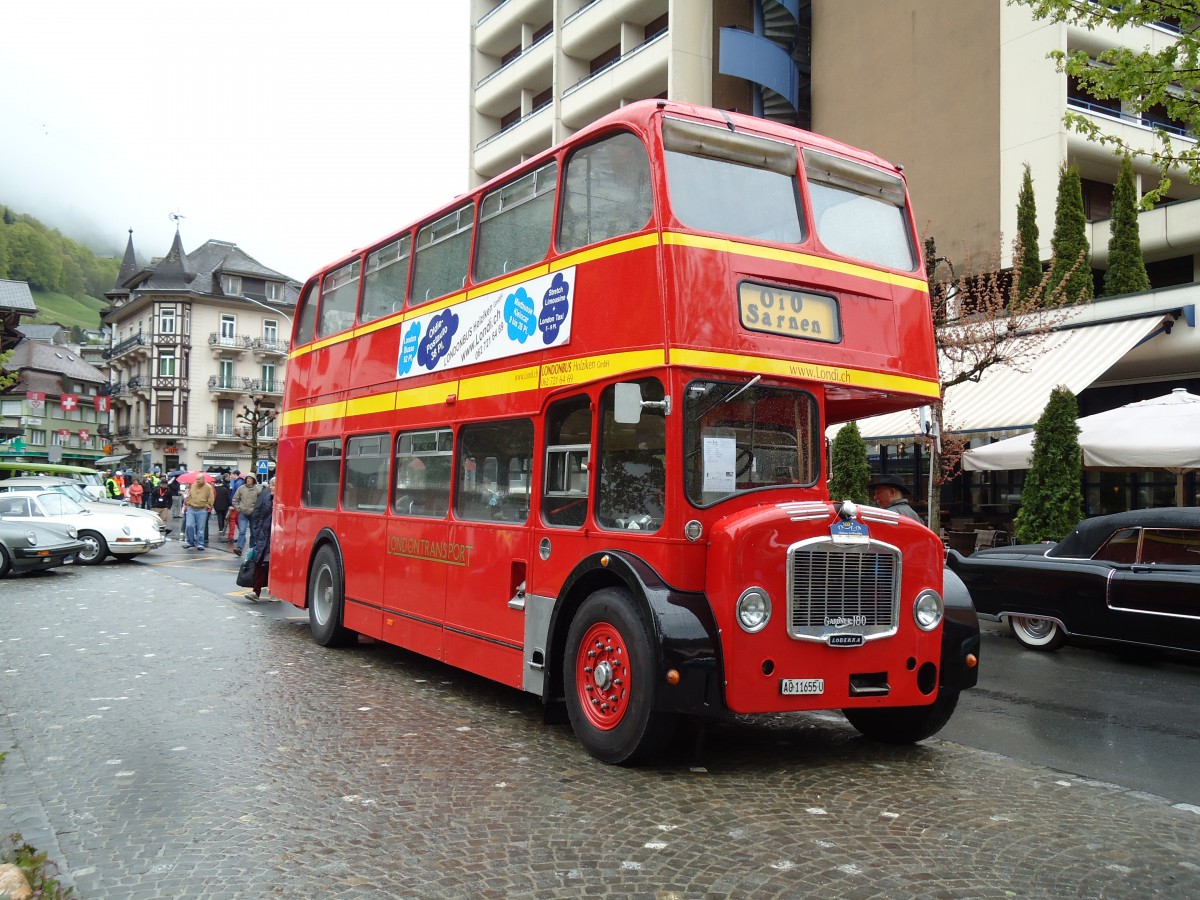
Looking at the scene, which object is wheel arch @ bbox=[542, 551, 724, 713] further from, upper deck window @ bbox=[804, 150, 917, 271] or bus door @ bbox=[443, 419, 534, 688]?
upper deck window @ bbox=[804, 150, 917, 271]

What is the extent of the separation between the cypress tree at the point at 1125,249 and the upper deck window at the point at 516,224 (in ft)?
Result: 58.5

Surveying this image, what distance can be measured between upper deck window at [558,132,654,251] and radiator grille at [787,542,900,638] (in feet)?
7.73

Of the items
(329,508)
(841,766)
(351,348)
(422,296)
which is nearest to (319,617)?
(329,508)

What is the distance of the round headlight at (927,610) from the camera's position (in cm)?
623

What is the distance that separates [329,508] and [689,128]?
20.9 ft

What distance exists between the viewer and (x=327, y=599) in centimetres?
1089

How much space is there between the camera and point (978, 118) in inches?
976

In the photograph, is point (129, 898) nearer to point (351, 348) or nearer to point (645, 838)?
point (645, 838)

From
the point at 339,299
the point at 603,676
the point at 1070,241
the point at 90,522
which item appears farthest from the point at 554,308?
the point at 1070,241

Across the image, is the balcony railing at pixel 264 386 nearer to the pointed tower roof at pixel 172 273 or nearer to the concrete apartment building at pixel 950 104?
the pointed tower roof at pixel 172 273

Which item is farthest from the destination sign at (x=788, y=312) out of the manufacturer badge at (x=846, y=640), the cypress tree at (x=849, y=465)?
the cypress tree at (x=849, y=465)

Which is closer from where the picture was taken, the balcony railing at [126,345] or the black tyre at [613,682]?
the black tyre at [613,682]

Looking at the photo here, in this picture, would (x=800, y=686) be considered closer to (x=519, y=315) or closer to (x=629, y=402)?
(x=629, y=402)

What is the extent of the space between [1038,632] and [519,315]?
7129 millimetres
